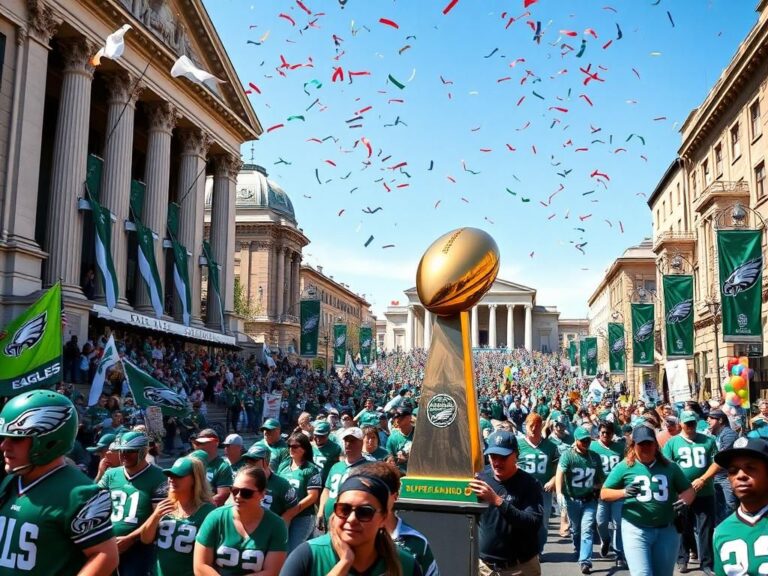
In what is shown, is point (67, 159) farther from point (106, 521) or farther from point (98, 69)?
point (106, 521)

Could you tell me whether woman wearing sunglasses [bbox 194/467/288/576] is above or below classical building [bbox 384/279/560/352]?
below

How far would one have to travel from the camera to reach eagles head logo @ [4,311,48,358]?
10125 millimetres

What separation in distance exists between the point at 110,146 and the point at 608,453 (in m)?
26.0

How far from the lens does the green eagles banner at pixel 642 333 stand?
97.8 feet

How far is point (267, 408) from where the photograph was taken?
73.3ft

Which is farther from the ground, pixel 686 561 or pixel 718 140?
pixel 718 140

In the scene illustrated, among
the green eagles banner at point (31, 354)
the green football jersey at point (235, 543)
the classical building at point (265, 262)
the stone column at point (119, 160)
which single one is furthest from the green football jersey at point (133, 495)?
the classical building at point (265, 262)

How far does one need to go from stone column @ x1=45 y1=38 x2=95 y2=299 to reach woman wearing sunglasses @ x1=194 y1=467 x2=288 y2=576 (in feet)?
76.7

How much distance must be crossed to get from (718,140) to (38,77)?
108 ft

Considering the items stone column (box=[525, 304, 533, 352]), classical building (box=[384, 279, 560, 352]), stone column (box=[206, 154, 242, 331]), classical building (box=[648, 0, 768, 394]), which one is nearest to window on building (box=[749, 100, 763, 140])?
classical building (box=[648, 0, 768, 394])

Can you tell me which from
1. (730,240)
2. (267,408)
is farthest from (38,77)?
(730,240)

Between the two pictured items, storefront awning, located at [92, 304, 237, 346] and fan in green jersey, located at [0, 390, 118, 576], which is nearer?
fan in green jersey, located at [0, 390, 118, 576]

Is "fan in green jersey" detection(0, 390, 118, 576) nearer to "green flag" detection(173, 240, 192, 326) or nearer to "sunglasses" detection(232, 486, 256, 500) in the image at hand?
"sunglasses" detection(232, 486, 256, 500)

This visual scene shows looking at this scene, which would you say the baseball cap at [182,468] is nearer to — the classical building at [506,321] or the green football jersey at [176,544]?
the green football jersey at [176,544]
